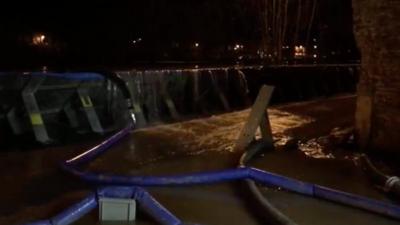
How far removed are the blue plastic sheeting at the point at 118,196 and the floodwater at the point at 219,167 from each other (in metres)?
0.16

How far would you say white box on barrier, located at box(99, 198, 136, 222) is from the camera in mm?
5750

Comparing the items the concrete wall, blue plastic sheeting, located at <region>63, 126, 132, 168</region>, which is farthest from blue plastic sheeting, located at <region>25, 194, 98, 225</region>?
the concrete wall

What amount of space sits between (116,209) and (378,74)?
570cm

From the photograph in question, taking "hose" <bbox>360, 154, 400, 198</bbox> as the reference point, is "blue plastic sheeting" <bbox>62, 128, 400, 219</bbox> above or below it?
above

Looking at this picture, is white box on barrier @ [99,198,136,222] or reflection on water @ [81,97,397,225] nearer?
white box on barrier @ [99,198,136,222]

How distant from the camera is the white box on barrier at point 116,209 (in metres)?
5.75

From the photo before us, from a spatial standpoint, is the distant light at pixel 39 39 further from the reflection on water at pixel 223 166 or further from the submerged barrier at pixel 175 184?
the submerged barrier at pixel 175 184

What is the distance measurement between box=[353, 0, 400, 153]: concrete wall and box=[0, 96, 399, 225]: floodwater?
0.65 meters

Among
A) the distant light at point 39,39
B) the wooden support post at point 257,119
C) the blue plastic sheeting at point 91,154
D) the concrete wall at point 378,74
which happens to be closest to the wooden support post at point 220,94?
the blue plastic sheeting at point 91,154

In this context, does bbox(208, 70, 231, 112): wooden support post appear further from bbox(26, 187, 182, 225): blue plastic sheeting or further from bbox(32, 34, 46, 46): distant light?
bbox(32, 34, 46, 46): distant light

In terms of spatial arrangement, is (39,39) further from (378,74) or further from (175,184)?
(175,184)

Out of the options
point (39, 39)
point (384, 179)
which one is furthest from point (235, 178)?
point (39, 39)

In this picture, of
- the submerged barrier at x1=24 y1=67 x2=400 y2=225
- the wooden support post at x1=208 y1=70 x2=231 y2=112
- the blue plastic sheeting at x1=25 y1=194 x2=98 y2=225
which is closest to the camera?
the blue plastic sheeting at x1=25 y1=194 x2=98 y2=225

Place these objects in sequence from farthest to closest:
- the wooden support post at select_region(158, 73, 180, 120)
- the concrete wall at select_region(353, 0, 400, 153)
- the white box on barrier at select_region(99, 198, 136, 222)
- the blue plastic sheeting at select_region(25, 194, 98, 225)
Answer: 1. the wooden support post at select_region(158, 73, 180, 120)
2. the concrete wall at select_region(353, 0, 400, 153)
3. the white box on barrier at select_region(99, 198, 136, 222)
4. the blue plastic sheeting at select_region(25, 194, 98, 225)
